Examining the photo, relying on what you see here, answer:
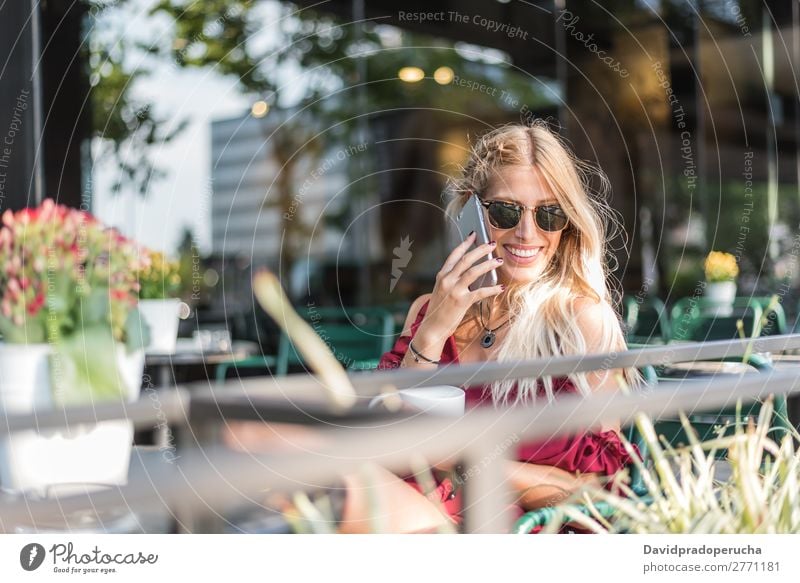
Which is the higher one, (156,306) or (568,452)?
(156,306)

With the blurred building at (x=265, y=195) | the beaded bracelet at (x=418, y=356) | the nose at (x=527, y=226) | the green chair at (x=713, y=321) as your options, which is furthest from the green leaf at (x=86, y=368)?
the blurred building at (x=265, y=195)

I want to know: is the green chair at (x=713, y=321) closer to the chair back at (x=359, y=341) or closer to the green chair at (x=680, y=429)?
the green chair at (x=680, y=429)

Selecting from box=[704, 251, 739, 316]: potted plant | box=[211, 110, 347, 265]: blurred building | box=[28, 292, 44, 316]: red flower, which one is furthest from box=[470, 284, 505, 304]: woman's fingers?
box=[211, 110, 347, 265]: blurred building

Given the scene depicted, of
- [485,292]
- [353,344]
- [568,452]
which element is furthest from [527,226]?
[353,344]

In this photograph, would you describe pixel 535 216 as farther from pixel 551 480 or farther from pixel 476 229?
pixel 551 480

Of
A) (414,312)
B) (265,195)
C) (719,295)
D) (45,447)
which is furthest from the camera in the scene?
(265,195)

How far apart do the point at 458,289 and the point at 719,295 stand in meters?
2.29

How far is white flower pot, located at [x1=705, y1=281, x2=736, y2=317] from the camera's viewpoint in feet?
11.1

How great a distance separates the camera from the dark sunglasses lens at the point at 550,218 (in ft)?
5.01

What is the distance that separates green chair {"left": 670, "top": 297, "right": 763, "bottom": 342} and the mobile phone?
87 centimetres

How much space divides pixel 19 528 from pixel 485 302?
34.4 inches

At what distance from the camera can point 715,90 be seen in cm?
538

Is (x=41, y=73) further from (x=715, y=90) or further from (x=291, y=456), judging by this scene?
(x=715, y=90)
